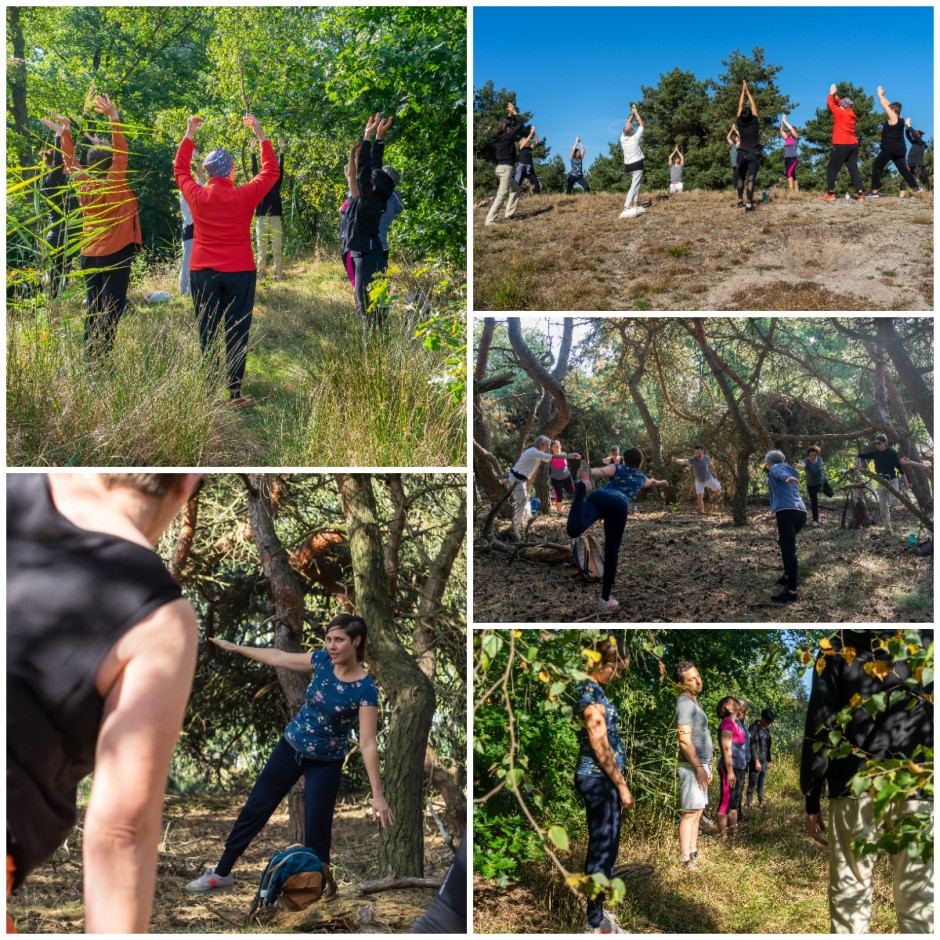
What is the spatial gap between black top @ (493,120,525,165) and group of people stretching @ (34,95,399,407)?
2.40 metres

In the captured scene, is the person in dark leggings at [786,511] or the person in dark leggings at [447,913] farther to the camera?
the person in dark leggings at [786,511]

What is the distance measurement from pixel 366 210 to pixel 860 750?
14.9 ft

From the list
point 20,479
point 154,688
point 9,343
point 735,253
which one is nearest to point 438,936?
point 154,688

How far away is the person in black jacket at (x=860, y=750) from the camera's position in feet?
13.0

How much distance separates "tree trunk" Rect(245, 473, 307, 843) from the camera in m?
4.90

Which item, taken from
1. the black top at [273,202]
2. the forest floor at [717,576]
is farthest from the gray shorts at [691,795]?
the black top at [273,202]

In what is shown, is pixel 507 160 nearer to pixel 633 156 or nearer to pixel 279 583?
pixel 633 156

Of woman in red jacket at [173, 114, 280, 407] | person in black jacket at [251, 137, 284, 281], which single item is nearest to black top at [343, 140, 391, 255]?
person in black jacket at [251, 137, 284, 281]

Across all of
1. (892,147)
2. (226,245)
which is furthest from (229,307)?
(892,147)

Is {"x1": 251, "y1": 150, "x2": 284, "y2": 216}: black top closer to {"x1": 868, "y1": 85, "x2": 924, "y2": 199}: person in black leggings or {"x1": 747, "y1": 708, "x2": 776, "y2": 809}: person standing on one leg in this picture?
{"x1": 747, "y1": 708, "x2": 776, "y2": 809}: person standing on one leg

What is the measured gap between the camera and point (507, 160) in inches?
335

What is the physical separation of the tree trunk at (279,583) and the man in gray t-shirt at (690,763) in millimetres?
1983

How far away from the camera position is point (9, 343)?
465 centimetres

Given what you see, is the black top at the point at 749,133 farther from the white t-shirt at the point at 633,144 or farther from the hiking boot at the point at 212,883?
the hiking boot at the point at 212,883
